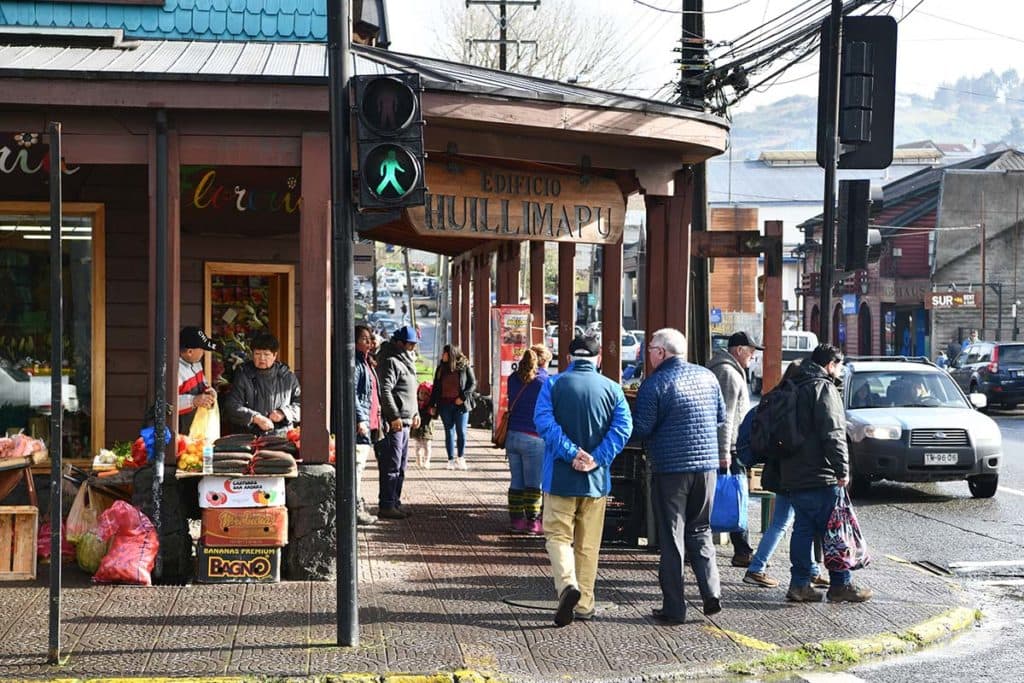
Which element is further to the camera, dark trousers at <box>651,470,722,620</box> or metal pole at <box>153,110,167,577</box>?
metal pole at <box>153,110,167,577</box>

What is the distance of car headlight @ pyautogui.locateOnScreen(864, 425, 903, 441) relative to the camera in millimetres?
15320

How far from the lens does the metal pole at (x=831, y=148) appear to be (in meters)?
12.4

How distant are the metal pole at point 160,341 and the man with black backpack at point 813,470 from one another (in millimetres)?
4102

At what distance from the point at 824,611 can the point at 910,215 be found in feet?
158

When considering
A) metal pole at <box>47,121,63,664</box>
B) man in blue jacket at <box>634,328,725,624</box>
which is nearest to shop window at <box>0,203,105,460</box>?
metal pole at <box>47,121,63,664</box>

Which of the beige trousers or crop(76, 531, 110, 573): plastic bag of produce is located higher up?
the beige trousers

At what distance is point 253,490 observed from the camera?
9148mm

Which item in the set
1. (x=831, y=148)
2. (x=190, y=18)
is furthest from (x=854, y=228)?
(x=190, y=18)

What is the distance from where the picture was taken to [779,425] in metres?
9.05

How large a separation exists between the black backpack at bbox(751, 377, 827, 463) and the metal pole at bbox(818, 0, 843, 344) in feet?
10.2

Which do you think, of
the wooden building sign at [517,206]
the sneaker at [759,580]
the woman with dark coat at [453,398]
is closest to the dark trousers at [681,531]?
the sneaker at [759,580]

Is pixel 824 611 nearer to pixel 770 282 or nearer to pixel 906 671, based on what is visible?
pixel 906 671

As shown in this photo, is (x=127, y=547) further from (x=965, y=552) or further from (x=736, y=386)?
(x=965, y=552)

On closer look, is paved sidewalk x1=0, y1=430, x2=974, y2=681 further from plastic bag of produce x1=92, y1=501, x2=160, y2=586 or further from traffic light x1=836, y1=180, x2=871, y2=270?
traffic light x1=836, y1=180, x2=871, y2=270
